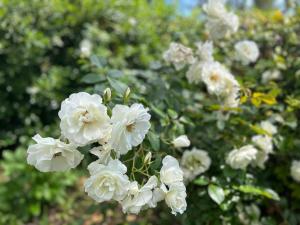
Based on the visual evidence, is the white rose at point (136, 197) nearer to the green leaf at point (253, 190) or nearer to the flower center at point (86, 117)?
the flower center at point (86, 117)

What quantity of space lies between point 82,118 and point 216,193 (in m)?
0.74

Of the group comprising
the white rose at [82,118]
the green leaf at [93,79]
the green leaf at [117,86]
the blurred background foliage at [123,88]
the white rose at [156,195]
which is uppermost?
the white rose at [82,118]

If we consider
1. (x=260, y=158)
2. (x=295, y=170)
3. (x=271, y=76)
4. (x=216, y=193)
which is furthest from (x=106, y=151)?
(x=271, y=76)

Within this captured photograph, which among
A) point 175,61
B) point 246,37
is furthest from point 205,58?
point 246,37

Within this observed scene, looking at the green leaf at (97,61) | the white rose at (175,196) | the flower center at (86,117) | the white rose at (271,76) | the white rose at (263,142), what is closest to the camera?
the flower center at (86,117)

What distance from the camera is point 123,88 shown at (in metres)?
1.53

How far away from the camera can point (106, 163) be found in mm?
1141

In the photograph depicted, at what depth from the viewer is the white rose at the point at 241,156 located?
1616mm

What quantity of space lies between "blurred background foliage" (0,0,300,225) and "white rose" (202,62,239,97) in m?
0.17

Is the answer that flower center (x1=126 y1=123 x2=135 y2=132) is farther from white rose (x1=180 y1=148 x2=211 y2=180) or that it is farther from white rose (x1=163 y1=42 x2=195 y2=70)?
white rose (x1=163 y1=42 x2=195 y2=70)

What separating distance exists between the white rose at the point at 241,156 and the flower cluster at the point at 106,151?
0.50 meters

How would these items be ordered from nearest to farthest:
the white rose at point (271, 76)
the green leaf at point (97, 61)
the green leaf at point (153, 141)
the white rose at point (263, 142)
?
the green leaf at point (153, 141)
the white rose at point (263, 142)
the green leaf at point (97, 61)
the white rose at point (271, 76)

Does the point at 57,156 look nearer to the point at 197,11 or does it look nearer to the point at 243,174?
the point at 243,174

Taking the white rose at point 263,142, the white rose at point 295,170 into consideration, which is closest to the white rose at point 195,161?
the white rose at point 263,142
